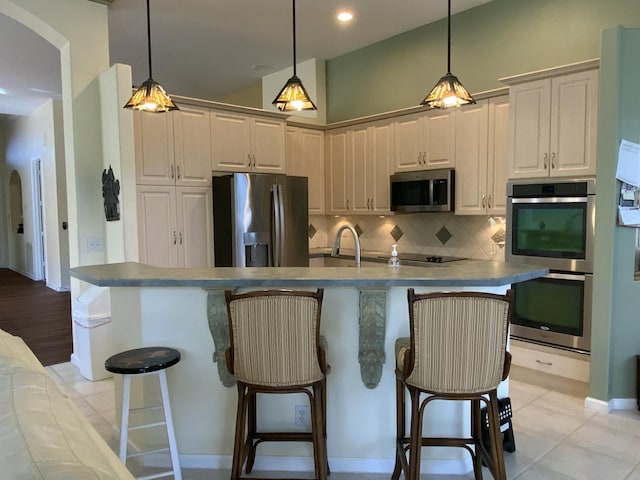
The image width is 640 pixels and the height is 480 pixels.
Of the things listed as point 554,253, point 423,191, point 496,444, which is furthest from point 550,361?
point 496,444

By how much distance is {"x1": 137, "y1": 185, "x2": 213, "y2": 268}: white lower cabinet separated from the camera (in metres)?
4.19

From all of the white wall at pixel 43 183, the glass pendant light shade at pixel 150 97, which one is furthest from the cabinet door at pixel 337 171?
the white wall at pixel 43 183

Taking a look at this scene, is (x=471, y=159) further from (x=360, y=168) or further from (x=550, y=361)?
(x=550, y=361)

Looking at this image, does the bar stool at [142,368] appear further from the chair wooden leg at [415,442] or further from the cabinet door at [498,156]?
the cabinet door at [498,156]

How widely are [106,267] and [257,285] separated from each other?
37.7 inches

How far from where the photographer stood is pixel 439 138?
4.50m

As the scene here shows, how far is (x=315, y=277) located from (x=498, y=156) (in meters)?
2.56

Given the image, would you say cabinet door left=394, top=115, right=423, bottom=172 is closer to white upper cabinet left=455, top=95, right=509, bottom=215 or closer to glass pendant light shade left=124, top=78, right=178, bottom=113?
white upper cabinet left=455, top=95, right=509, bottom=215

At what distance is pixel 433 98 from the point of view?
106 inches

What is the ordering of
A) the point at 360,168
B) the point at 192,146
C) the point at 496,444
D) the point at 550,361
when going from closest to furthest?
1. the point at 496,444
2. the point at 550,361
3. the point at 192,146
4. the point at 360,168

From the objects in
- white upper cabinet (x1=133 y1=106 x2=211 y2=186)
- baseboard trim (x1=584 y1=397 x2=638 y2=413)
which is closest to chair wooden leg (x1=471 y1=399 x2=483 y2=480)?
baseboard trim (x1=584 y1=397 x2=638 y2=413)

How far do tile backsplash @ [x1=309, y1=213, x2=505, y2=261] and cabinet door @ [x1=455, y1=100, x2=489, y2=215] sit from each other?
30cm

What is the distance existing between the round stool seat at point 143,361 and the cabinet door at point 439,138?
10.4 feet

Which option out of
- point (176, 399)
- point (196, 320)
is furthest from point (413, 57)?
point (176, 399)
